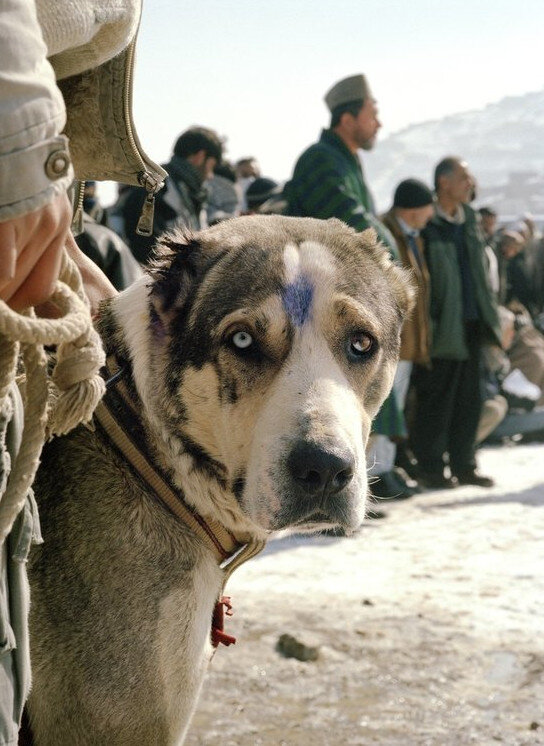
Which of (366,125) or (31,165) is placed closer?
(31,165)

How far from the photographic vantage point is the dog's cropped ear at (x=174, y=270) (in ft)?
8.67

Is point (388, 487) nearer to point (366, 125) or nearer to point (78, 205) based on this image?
point (366, 125)

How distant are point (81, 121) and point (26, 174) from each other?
27.7 inches

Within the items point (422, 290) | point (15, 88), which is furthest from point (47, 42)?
point (422, 290)

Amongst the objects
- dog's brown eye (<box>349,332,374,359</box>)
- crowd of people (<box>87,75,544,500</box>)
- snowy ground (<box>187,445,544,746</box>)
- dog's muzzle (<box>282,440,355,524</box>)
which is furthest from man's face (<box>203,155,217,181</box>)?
dog's muzzle (<box>282,440,355,524</box>)

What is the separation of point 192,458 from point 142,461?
15 cm

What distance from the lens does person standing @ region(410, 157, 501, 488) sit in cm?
858

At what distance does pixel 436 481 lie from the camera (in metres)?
8.60

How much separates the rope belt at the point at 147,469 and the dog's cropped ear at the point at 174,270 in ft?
0.64

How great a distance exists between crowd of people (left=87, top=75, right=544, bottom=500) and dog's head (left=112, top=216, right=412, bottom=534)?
12.2ft

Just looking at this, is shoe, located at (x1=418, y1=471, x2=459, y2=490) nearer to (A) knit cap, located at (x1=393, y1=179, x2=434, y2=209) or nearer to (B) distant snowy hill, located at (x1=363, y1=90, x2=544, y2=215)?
(A) knit cap, located at (x1=393, y1=179, x2=434, y2=209)

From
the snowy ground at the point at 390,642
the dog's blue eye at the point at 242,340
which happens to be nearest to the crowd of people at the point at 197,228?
the dog's blue eye at the point at 242,340

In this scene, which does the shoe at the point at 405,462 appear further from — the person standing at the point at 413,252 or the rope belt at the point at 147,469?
the rope belt at the point at 147,469

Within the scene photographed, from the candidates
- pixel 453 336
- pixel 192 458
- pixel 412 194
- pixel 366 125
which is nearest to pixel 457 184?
pixel 412 194
